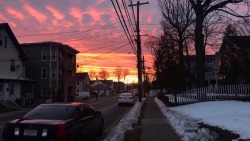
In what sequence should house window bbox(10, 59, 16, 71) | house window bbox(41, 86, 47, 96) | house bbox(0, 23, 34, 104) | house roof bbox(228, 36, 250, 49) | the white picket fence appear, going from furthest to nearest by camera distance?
house window bbox(41, 86, 47, 96) → house window bbox(10, 59, 16, 71) → house bbox(0, 23, 34, 104) → house roof bbox(228, 36, 250, 49) → the white picket fence

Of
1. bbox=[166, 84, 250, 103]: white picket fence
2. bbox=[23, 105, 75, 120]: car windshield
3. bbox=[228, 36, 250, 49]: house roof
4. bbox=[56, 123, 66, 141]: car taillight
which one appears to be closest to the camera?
bbox=[56, 123, 66, 141]: car taillight

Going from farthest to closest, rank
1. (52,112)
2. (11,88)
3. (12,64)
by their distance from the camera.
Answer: (12,64) → (11,88) → (52,112)

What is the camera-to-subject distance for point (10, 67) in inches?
A: 1860

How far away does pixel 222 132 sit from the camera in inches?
493

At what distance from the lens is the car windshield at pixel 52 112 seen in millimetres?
11554

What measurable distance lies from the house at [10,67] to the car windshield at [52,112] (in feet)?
105

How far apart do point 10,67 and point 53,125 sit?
38456 mm

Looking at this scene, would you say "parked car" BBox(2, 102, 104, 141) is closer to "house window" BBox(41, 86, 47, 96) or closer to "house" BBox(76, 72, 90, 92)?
"house window" BBox(41, 86, 47, 96)

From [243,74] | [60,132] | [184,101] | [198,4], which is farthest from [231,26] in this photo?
[60,132]

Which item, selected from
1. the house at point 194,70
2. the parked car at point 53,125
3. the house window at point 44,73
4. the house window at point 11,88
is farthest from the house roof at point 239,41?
the house window at point 44,73

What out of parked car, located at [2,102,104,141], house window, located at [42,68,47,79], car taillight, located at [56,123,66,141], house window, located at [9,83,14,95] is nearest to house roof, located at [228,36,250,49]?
house window, located at [9,83,14,95]

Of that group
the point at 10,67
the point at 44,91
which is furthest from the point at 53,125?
the point at 44,91

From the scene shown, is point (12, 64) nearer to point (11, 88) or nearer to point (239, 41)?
point (11, 88)

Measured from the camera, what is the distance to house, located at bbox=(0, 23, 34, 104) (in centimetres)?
4475
